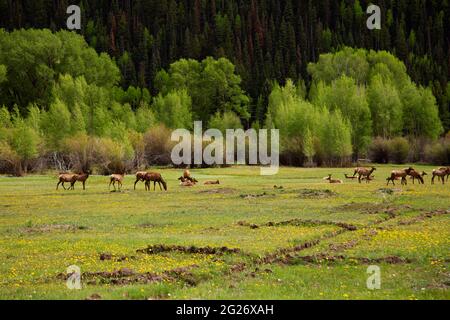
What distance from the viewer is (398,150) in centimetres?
11144

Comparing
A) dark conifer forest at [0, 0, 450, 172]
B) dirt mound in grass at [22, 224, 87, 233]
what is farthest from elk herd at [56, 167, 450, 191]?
dark conifer forest at [0, 0, 450, 172]

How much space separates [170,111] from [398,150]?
4321cm

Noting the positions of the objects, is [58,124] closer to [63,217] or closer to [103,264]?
[63,217]

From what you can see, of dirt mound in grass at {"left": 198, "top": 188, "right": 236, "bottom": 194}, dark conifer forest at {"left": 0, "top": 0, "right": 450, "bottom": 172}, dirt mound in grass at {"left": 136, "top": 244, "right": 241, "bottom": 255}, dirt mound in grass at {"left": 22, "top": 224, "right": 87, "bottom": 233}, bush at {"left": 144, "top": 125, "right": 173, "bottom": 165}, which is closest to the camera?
dirt mound in grass at {"left": 136, "top": 244, "right": 241, "bottom": 255}

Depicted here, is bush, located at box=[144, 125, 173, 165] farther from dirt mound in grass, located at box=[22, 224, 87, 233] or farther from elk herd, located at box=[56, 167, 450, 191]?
dirt mound in grass, located at box=[22, 224, 87, 233]

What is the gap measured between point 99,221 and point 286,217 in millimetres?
10115

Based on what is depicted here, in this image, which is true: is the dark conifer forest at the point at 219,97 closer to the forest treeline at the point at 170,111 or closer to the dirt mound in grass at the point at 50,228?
the forest treeline at the point at 170,111

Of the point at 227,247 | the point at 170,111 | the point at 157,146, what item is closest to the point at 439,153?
the point at 157,146

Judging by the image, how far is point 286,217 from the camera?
34.3 m

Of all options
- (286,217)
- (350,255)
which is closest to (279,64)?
(286,217)

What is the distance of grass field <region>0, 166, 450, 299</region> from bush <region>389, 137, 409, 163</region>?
67.5m

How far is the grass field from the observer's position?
57.2 feet

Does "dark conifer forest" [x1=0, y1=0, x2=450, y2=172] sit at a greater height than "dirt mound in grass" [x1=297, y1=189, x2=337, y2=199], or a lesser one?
greater

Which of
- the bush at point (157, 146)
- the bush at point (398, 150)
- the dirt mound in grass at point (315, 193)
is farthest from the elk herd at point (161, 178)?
the bush at point (398, 150)
